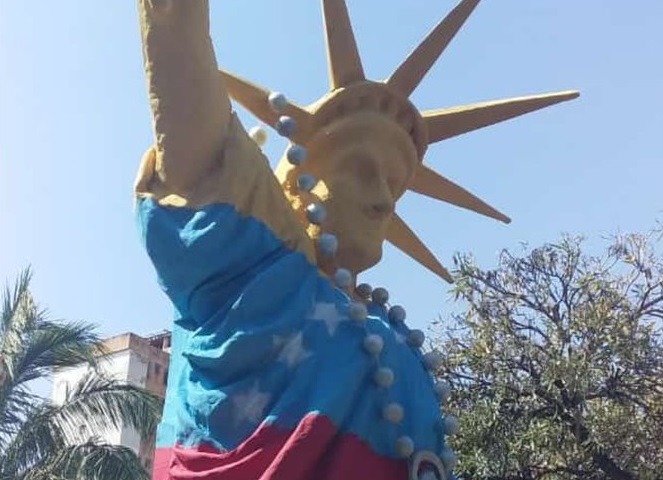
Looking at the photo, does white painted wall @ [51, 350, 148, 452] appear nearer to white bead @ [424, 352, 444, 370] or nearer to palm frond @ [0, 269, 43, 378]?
palm frond @ [0, 269, 43, 378]

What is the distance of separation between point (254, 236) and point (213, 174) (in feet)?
0.76

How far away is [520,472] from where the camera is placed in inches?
321

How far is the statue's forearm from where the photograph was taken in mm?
3195

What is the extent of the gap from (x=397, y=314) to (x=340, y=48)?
40.0 inches

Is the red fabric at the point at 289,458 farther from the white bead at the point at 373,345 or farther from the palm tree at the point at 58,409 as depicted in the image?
the palm tree at the point at 58,409

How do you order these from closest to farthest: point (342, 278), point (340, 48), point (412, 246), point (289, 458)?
point (289, 458), point (342, 278), point (340, 48), point (412, 246)

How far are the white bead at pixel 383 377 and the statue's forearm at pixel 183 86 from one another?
832 mm

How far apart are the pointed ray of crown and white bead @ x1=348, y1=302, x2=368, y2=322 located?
753mm

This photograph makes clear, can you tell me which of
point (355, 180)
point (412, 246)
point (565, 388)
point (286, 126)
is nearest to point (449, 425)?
point (355, 180)

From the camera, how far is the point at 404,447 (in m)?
3.23

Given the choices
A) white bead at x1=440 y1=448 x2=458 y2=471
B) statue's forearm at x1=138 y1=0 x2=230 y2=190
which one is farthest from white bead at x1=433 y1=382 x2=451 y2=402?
statue's forearm at x1=138 y1=0 x2=230 y2=190

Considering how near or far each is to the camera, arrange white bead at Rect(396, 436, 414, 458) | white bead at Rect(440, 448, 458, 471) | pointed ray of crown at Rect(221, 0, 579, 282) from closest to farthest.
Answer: white bead at Rect(396, 436, 414, 458) → white bead at Rect(440, 448, 458, 471) → pointed ray of crown at Rect(221, 0, 579, 282)

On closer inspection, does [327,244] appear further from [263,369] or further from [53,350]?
[53,350]

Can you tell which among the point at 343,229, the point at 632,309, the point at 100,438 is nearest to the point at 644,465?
the point at 632,309
